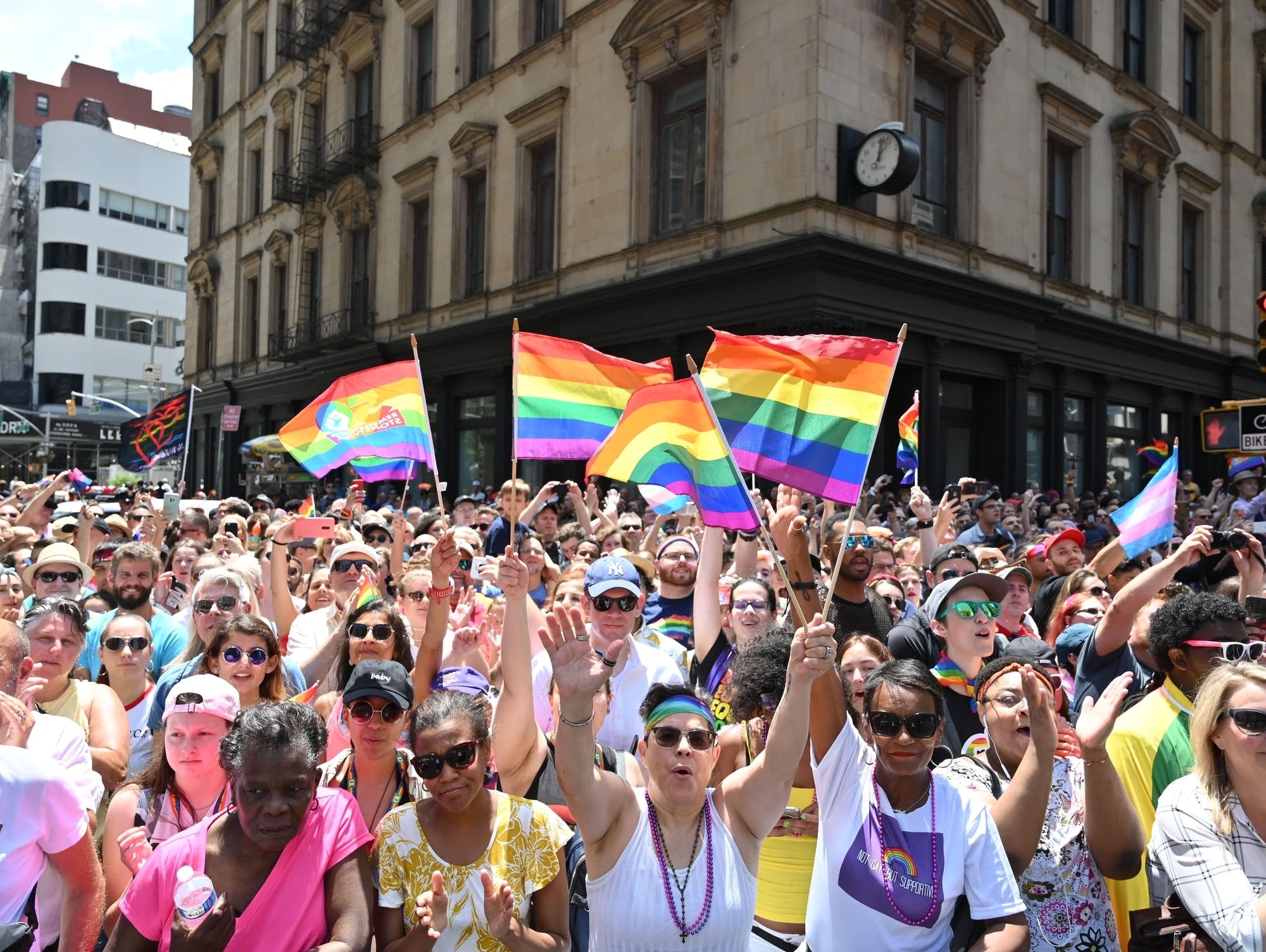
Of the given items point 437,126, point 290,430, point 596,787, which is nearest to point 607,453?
point 596,787

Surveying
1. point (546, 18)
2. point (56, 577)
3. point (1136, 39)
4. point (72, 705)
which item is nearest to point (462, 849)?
point (72, 705)

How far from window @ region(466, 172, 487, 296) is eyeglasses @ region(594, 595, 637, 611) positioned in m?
17.1

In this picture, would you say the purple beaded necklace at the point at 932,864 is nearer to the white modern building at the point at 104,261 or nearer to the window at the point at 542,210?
the window at the point at 542,210

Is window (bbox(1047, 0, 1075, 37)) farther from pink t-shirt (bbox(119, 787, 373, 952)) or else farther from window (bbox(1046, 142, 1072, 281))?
pink t-shirt (bbox(119, 787, 373, 952))

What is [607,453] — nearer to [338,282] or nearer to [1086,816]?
[1086,816]

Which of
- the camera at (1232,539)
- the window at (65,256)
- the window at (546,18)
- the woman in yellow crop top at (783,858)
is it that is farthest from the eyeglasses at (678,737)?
the window at (65,256)

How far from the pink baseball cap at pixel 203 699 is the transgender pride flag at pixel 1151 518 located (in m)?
5.22

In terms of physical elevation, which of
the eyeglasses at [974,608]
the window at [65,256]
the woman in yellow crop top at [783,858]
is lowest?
the woman in yellow crop top at [783,858]

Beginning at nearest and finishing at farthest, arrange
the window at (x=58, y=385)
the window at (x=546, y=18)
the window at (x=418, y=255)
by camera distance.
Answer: the window at (x=546, y=18) → the window at (x=418, y=255) → the window at (x=58, y=385)

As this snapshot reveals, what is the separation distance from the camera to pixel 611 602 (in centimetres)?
452

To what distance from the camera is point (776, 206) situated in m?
13.7

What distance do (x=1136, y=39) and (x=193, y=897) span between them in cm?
2345

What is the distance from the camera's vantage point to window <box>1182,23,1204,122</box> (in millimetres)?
21891

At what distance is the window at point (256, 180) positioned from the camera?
31281 mm
